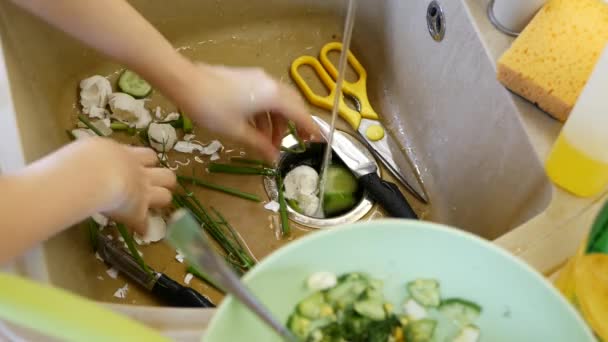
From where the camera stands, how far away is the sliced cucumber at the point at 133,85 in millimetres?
918

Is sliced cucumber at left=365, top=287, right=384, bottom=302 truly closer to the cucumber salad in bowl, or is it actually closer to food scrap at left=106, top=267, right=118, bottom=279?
the cucumber salad in bowl

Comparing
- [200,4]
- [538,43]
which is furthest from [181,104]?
[538,43]

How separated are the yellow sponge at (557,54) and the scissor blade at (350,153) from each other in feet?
0.80

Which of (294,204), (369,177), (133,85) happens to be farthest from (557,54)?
(133,85)

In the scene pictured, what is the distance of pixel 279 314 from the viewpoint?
0.45 m

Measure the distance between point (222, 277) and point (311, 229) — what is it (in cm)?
46

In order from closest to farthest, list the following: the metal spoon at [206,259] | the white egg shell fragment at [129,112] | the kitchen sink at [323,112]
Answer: the metal spoon at [206,259] → the kitchen sink at [323,112] → the white egg shell fragment at [129,112]

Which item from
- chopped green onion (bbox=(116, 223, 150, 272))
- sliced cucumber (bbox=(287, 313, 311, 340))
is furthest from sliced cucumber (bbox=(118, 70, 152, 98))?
sliced cucumber (bbox=(287, 313, 311, 340))

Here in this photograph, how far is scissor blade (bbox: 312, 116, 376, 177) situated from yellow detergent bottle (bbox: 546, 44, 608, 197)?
292 mm

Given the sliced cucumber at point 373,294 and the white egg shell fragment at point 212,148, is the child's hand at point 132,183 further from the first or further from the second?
the sliced cucumber at point 373,294

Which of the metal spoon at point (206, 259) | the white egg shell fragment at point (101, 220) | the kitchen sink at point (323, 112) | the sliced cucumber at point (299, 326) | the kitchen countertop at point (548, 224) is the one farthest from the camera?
the white egg shell fragment at point (101, 220)

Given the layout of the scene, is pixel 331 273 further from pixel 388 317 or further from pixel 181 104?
pixel 181 104

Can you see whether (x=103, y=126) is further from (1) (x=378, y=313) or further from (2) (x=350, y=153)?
(1) (x=378, y=313)

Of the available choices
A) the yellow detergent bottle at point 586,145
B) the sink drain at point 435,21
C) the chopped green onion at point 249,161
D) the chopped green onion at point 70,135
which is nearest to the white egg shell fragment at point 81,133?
the chopped green onion at point 70,135
